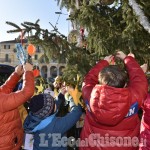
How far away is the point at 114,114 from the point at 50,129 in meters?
0.82

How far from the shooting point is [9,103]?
2.87 m

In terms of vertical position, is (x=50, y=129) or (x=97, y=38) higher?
(x=97, y=38)

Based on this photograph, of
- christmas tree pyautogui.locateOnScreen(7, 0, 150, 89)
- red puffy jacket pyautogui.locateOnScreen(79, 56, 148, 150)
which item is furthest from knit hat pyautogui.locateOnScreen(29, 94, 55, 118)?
christmas tree pyautogui.locateOnScreen(7, 0, 150, 89)

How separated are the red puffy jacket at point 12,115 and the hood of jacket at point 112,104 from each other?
2.79 feet

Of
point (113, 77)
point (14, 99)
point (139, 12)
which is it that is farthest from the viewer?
point (139, 12)

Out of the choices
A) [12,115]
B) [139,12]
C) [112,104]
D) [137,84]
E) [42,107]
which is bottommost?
[12,115]

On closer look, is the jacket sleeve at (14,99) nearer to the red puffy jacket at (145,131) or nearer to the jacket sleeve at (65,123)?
the jacket sleeve at (65,123)

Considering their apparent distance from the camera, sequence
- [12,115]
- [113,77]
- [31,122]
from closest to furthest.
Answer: [113,77] < [31,122] < [12,115]

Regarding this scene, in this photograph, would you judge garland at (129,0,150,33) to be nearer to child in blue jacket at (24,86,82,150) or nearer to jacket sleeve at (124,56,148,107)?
jacket sleeve at (124,56,148,107)

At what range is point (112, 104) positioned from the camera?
236 centimetres

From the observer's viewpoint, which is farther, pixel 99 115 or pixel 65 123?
pixel 65 123

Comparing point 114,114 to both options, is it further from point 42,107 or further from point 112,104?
point 42,107

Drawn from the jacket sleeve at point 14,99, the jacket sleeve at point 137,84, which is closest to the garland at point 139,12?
the jacket sleeve at point 137,84

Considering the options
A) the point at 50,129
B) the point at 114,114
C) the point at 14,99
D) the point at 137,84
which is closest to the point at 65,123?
the point at 50,129
